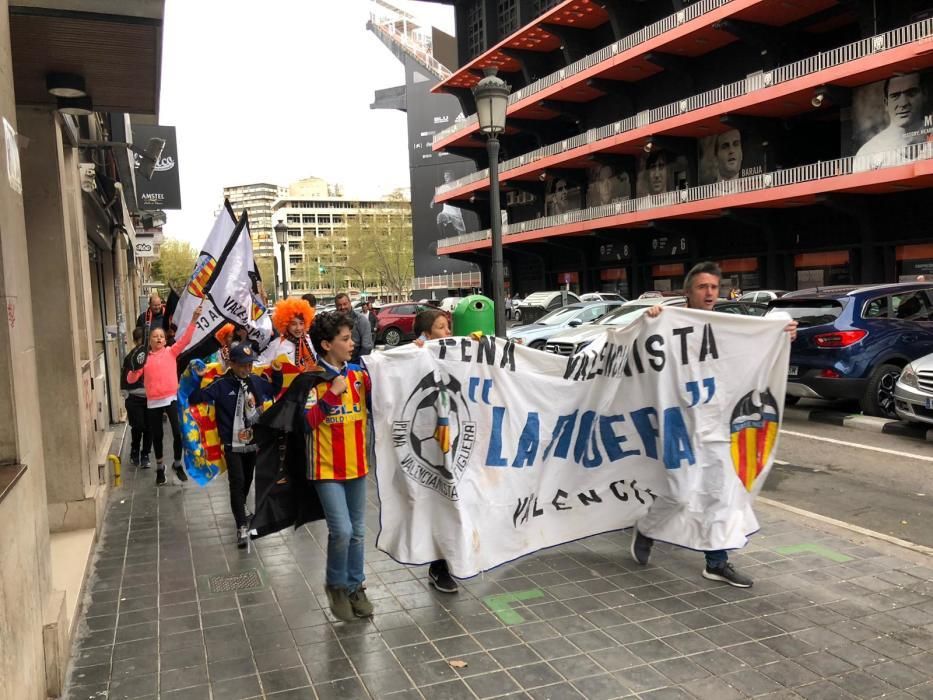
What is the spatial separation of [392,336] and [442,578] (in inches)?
973

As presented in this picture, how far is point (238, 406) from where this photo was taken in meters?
6.21

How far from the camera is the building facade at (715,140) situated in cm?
2434

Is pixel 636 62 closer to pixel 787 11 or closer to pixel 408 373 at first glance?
pixel 787 11

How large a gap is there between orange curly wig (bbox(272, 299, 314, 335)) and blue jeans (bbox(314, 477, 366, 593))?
2.40 m

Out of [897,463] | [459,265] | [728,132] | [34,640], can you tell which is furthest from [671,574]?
[459,265]

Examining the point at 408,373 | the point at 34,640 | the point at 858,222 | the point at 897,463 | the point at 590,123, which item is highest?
the point at 590,123

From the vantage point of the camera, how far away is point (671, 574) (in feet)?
16.8

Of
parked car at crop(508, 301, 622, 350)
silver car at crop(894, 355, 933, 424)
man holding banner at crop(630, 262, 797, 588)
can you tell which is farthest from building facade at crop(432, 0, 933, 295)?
→ man holding banner at crop(630, 262, 797, 588)

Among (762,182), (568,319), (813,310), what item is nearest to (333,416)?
(813,310)

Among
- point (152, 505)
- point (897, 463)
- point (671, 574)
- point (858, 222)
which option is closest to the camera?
point (671, 574)

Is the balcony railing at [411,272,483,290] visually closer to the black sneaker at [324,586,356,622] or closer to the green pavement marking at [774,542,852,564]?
the green pavement marking at [774,542,852,564]

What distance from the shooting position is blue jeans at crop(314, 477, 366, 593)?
4.43m

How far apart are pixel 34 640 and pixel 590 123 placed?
40.2 m

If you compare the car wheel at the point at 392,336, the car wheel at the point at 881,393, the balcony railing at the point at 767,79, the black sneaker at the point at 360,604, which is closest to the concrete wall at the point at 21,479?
the black sneaker at the point at 360,604
